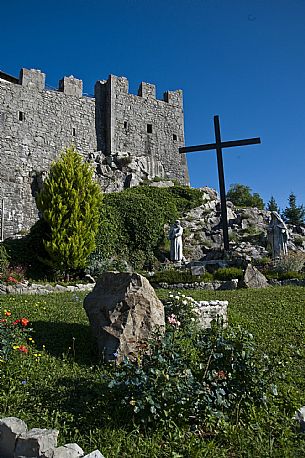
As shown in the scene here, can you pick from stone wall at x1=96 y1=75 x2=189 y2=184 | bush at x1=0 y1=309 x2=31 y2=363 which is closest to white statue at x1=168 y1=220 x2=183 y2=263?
stone wall at x1=96 y1=75 x2=189 y2=184

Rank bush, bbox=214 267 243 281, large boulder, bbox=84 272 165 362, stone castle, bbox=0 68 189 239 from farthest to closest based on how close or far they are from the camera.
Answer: stone castle, bbox=0 68 189 239
bush, bbox=214 267 243 281
large boulder, bbox=84 272 165 362

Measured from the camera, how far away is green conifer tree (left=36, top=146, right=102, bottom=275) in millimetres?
14391

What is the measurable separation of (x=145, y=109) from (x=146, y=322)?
27.2 metres

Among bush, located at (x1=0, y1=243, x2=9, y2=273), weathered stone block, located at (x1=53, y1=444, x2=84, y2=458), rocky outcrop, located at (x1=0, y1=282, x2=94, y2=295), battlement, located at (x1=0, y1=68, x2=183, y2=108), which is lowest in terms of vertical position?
weathered stone block, located at (x1=53, y1=444, x2=84, y2=458)

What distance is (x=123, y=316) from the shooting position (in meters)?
4.86

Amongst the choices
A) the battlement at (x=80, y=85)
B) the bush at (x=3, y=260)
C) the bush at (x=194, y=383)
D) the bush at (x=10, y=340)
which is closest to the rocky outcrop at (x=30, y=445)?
the bush at (x=194, y=383)

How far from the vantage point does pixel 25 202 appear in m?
23.0

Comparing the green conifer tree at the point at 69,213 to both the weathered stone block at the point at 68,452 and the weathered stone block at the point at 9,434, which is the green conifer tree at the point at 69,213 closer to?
the weathered stone block at the point at 9,434

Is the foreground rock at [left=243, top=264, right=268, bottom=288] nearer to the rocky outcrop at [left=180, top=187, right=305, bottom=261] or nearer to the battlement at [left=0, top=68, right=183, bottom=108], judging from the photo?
the rocky outcrop at [left=180, top=187, right=305, bottom=261]

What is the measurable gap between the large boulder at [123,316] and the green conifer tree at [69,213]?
9371 mm

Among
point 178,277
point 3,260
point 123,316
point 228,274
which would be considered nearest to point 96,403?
point 123,316

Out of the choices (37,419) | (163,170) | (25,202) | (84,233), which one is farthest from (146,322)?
(163,170)

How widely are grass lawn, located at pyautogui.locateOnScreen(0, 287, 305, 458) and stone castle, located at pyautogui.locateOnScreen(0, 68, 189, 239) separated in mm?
18274

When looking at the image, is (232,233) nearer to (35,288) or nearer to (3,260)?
(3,260)
